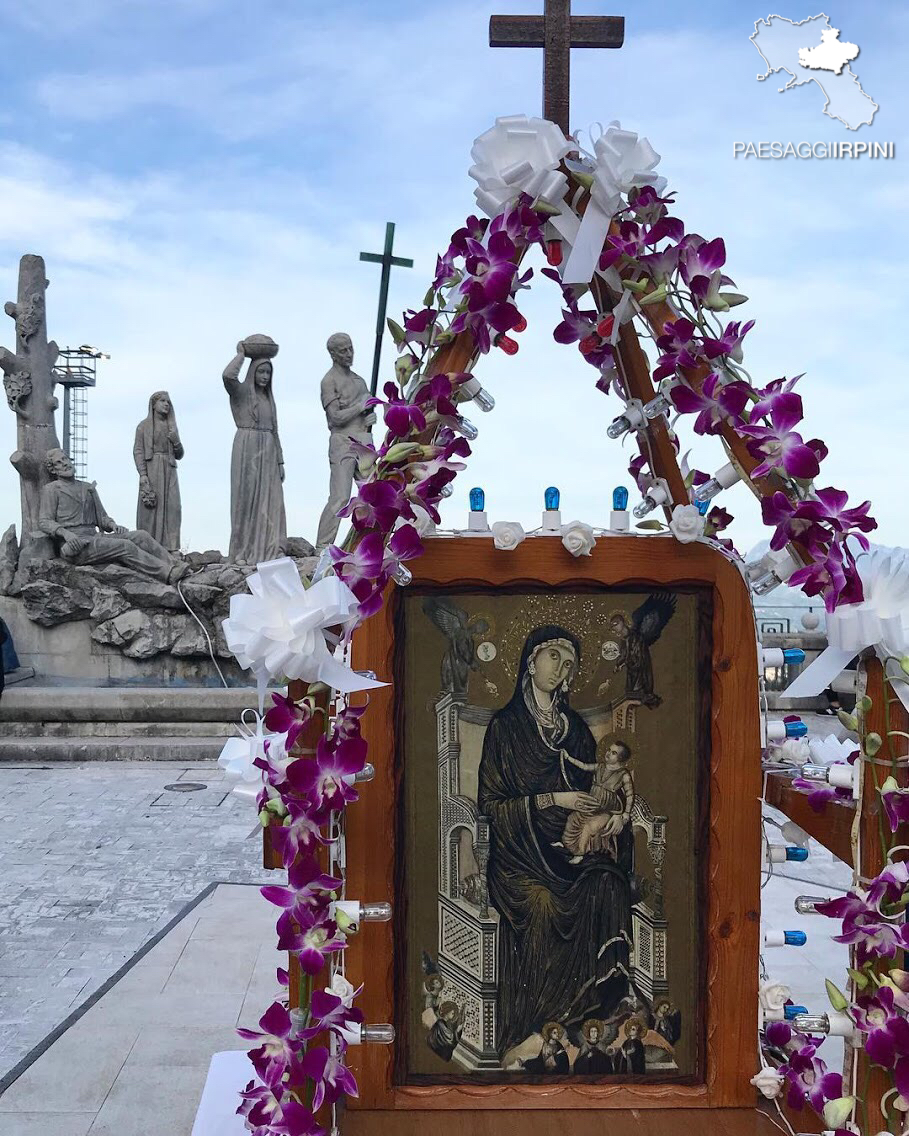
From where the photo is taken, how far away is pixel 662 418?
2.55 meters

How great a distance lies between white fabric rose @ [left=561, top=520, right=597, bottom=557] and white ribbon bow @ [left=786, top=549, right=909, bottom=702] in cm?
51

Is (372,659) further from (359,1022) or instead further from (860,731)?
(860,731)

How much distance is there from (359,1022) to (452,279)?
148 cm

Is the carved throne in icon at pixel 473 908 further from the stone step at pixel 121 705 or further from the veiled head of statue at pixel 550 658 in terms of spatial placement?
the stone step at pixel 121 705

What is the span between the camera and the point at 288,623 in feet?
6.12

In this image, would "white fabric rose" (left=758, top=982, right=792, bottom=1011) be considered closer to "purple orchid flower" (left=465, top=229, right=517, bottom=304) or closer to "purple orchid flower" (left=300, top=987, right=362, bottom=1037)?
"purple orchid flower" (left=300, top=987, right=362, bottom=1037)

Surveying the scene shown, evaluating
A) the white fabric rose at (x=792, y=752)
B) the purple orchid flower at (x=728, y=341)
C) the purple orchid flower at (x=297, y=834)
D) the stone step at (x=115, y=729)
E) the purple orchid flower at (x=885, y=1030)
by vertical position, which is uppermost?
the purple orchid flower at (x=728, y=341)

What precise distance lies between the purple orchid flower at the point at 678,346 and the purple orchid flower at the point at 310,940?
1.25 metres

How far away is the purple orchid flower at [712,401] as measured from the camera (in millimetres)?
2029

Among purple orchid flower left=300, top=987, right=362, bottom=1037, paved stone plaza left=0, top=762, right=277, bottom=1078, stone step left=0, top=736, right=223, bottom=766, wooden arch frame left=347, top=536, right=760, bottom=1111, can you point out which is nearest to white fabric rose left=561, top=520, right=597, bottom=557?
wooden arch frame left=347, top=536, right=760, bottom=1111

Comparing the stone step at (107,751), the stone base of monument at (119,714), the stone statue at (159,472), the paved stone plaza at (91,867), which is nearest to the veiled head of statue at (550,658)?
the paved stone plaza at (91,867)

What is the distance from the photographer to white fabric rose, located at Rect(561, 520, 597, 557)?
2.24 m

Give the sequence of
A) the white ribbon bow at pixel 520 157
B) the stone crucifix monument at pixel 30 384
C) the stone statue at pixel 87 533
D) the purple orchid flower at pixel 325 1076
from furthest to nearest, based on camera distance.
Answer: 1. the stone crucifix monument at pixel 30 384
2. the stone statue at pixel 87 533
3. the white ribbon bow at pixel 520 157
4. the purple orchid flower at pixel 325 1076

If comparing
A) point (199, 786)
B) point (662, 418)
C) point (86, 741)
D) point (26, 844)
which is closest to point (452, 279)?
point (662, 418)
